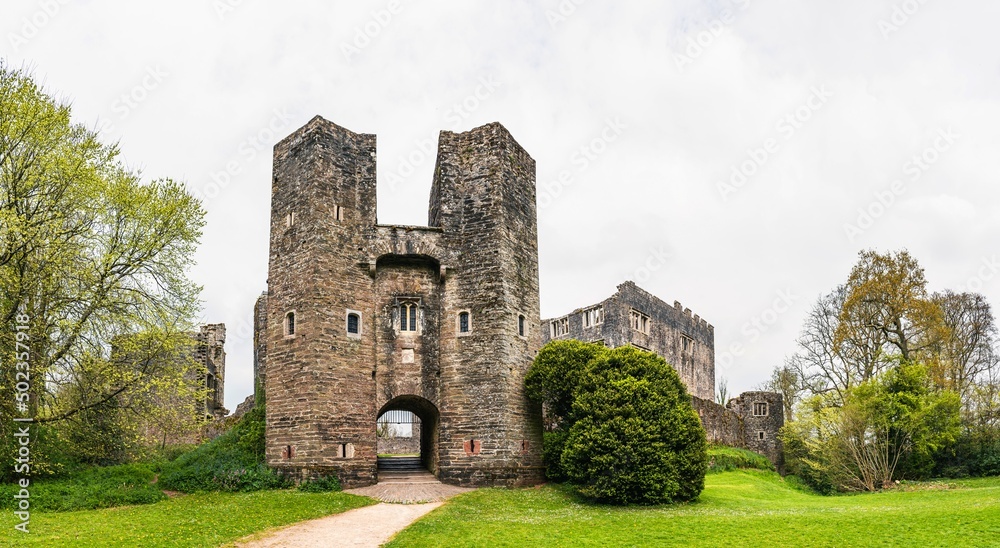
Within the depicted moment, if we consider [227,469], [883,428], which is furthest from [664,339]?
[227,469]

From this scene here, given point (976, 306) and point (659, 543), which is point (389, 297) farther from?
point (976, 306)

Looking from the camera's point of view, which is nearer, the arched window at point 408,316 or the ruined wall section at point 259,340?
the arched window at point 408,316

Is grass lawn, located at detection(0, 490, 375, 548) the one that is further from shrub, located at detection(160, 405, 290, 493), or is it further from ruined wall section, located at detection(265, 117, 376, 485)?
ruined wall section, located at detection(265, 117, 376, 485)

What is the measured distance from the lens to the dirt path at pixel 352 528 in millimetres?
15719

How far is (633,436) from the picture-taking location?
22078 mm

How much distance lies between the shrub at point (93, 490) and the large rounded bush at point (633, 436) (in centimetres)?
1240

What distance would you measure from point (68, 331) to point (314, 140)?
390 inches

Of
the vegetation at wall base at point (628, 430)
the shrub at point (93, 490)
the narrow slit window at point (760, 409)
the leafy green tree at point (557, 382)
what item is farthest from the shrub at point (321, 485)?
the narrow slit window at point (760, 409)

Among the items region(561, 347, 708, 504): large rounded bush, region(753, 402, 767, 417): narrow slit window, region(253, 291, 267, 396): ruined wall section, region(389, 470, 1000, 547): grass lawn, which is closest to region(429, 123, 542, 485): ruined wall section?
region(389, 470, 1000, 547): grass lawn

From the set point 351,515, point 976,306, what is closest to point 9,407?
point 351,515

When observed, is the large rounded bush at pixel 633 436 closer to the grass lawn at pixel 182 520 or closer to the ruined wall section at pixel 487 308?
the ruined wall section at pixel 487 308

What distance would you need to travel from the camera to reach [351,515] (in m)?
19.5

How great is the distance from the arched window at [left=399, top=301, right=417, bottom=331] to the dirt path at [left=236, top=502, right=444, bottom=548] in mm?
6909

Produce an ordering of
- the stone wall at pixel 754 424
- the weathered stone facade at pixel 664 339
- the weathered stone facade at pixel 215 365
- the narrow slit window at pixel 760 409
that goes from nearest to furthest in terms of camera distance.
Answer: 1. the weathered stone facade at pixel 215 365
2. the stone wall at pixel 754 424
3. the weathered stone facade at pixel 664 339
4. the narrow slit window at pixel 760 409
